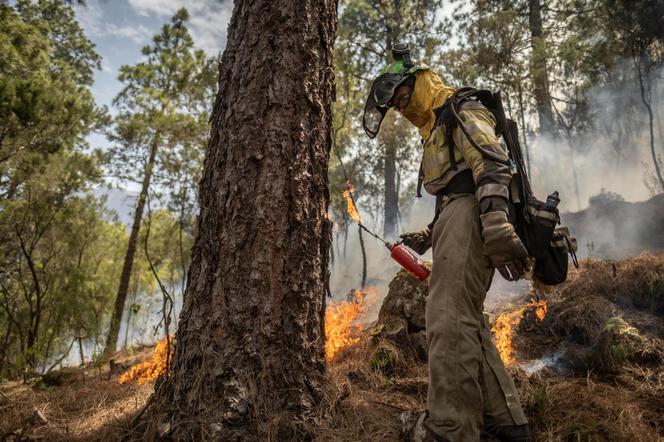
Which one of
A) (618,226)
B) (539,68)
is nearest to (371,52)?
(539,68)

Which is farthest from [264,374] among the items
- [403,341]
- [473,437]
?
[403,341]

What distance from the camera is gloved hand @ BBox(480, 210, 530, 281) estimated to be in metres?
1.82

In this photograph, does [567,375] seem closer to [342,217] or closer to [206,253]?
[206,253]

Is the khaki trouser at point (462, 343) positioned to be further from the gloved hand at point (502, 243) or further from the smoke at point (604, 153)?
the smoke at point (604, 153)

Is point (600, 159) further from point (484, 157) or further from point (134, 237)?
point (484, 157)

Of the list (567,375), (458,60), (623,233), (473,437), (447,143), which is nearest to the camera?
(473,437)

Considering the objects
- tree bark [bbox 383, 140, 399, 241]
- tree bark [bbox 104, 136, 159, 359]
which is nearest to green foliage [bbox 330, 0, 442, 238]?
tree bark [bbox 383, 140, 399, 241]

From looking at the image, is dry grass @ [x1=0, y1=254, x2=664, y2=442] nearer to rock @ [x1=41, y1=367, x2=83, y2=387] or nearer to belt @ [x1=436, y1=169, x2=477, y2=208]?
rock @ [x1=41, y1=367, x2=83, y2=387]

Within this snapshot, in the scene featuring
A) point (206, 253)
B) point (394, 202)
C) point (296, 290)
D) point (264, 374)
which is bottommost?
point (264, 374)

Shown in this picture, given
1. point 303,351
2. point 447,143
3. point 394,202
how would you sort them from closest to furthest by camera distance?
point 303,351, point 447,143, point 394,202

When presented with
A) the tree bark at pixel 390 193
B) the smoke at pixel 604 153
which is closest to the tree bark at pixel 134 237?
the tree bark at pixel 390 193

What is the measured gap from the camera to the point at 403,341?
3.76 meters

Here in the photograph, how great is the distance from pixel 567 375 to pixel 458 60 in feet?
47.1

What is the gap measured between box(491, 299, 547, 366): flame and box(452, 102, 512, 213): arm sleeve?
220 cm
